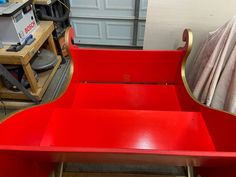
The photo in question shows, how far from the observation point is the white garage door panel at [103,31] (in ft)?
7.81

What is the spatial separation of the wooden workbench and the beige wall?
874 mm

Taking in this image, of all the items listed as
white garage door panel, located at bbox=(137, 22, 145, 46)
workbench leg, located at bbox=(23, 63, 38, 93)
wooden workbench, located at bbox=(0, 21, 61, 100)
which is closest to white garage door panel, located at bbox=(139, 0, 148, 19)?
white garage door panel, located at bbox=(137, 22, 145, 46)

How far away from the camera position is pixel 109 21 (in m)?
2.36

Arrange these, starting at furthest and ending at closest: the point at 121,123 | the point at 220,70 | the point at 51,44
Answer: the point at 51,44 → the point at 220,70 → the point at 121,123

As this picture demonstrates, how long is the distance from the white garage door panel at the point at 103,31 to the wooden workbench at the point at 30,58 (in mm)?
686

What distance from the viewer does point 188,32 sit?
0.99 m

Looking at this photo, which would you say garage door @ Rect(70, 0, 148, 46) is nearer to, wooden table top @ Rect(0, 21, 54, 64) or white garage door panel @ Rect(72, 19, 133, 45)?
white garage door panel @ Rect(72, 19, 133, 45)

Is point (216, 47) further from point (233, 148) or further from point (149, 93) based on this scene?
point (233, 148)

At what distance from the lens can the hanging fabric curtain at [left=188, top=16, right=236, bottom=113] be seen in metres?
0.95

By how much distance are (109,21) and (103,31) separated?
160 mm

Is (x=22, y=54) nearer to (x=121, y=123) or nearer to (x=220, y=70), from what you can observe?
(x=121, y=123)

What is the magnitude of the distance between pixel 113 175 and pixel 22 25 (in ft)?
4.20

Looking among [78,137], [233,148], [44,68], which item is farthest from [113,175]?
[44,68]

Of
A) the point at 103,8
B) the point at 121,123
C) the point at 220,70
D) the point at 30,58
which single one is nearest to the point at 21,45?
the point at 30,58
